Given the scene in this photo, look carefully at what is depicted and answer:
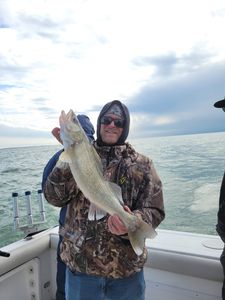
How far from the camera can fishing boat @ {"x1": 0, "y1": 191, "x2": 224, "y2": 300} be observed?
109 inches

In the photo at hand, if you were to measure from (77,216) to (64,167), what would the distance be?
334 mm

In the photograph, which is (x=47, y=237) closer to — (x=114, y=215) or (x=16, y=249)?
(x=16, y=249)

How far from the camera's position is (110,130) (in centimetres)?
225

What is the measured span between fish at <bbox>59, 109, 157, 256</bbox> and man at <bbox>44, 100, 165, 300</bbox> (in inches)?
3.3

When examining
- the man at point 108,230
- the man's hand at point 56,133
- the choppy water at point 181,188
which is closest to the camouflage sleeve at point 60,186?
the man at point 108,230

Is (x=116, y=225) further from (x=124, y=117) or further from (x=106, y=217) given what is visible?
(x=124, y=117)

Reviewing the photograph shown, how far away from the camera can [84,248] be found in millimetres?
2062

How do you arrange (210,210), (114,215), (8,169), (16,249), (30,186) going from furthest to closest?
(8,169) → (30,186) → (210,210) → (16,249) → (114,215)

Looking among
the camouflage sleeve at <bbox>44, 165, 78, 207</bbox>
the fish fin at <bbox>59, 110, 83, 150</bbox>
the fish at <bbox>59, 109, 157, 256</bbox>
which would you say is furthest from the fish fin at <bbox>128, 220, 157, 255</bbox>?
the fish fin at <bbox>59, 110, 83, 150</bbox>

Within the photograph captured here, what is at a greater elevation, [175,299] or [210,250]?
[210,250]

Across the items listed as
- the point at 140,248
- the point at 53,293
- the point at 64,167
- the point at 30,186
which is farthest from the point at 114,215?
the point at 30,186

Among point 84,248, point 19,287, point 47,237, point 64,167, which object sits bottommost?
point 19,287

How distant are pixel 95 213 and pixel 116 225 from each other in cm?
17

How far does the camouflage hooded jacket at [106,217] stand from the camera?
2049 mm
